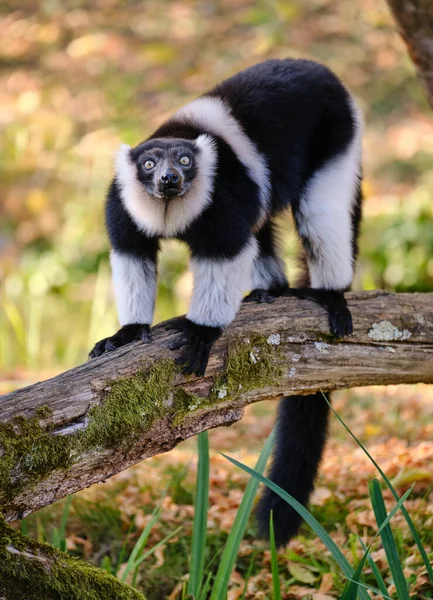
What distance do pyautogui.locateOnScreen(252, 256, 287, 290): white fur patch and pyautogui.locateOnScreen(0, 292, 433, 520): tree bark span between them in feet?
2.22

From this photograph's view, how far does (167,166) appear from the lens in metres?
3.77

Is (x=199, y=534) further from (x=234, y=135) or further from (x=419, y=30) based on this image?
(x=419, y=30)

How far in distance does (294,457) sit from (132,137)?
8509mm

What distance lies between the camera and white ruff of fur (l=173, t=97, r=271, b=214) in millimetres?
4055

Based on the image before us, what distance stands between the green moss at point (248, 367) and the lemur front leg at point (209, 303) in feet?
0.37

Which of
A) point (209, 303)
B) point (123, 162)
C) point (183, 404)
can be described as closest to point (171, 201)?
point (123, 162)

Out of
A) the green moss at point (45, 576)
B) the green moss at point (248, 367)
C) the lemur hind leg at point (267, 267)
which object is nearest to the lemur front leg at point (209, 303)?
the green moss at point (248, 367)

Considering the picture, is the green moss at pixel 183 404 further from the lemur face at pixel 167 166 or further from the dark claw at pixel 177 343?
the lemur face at pixel 167 166

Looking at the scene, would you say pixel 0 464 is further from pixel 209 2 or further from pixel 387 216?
pixel 209 2

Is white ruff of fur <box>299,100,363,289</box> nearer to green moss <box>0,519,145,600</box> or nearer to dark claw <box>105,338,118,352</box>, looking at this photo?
dark claw <box>105,338,118,352</box>

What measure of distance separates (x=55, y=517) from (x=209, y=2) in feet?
44.5

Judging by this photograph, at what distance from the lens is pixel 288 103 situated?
14.1 ft

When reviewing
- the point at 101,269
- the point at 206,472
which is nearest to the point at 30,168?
the point at 101,269

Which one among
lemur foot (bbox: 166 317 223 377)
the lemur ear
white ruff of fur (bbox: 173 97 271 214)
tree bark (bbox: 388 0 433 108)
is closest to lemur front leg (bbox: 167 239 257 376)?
lemur foot (bbox: 166 317 223 377)
